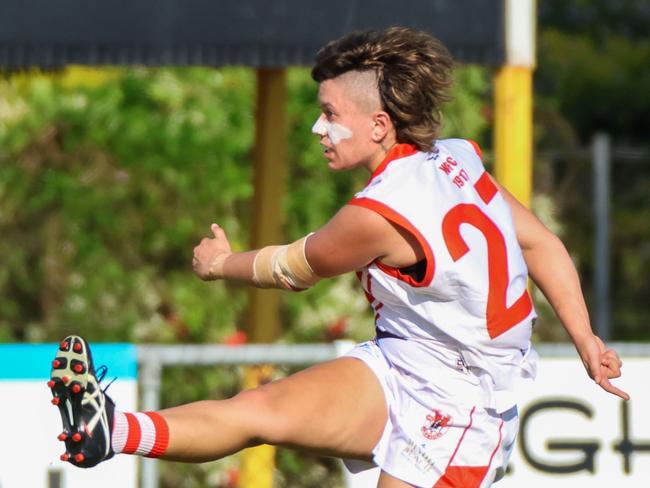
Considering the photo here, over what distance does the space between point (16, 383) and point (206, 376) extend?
2704mm

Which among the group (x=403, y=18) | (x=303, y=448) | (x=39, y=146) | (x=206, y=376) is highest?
(x=403, y=18)

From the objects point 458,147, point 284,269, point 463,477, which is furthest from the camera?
point 458,147

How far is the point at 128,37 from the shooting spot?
669 cm

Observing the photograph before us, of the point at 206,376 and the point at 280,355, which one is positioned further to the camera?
the point at 206,376

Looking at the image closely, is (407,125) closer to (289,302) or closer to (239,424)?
(239,424)

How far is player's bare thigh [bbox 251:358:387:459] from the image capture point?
4.16 m

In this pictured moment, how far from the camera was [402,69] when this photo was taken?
4203mm

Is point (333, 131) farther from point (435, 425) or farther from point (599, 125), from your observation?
point (599, 125)

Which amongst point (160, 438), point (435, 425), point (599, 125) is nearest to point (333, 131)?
point (435, 425)

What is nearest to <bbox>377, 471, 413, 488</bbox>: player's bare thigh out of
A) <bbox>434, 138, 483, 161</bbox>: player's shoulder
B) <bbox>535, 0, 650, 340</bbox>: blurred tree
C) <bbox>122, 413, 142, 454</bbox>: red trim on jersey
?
<bbox>122, 413, 142, 454</bbox>: red trim on jersey

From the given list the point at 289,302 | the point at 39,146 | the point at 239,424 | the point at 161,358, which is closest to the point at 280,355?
the point at 161,358

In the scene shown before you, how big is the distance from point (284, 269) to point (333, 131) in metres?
0.43

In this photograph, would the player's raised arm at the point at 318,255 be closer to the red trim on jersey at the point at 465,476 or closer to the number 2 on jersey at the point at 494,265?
the number 2 on jersey at the point at 494,265

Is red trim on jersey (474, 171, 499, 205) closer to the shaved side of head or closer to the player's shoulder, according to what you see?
the player's shoulder
